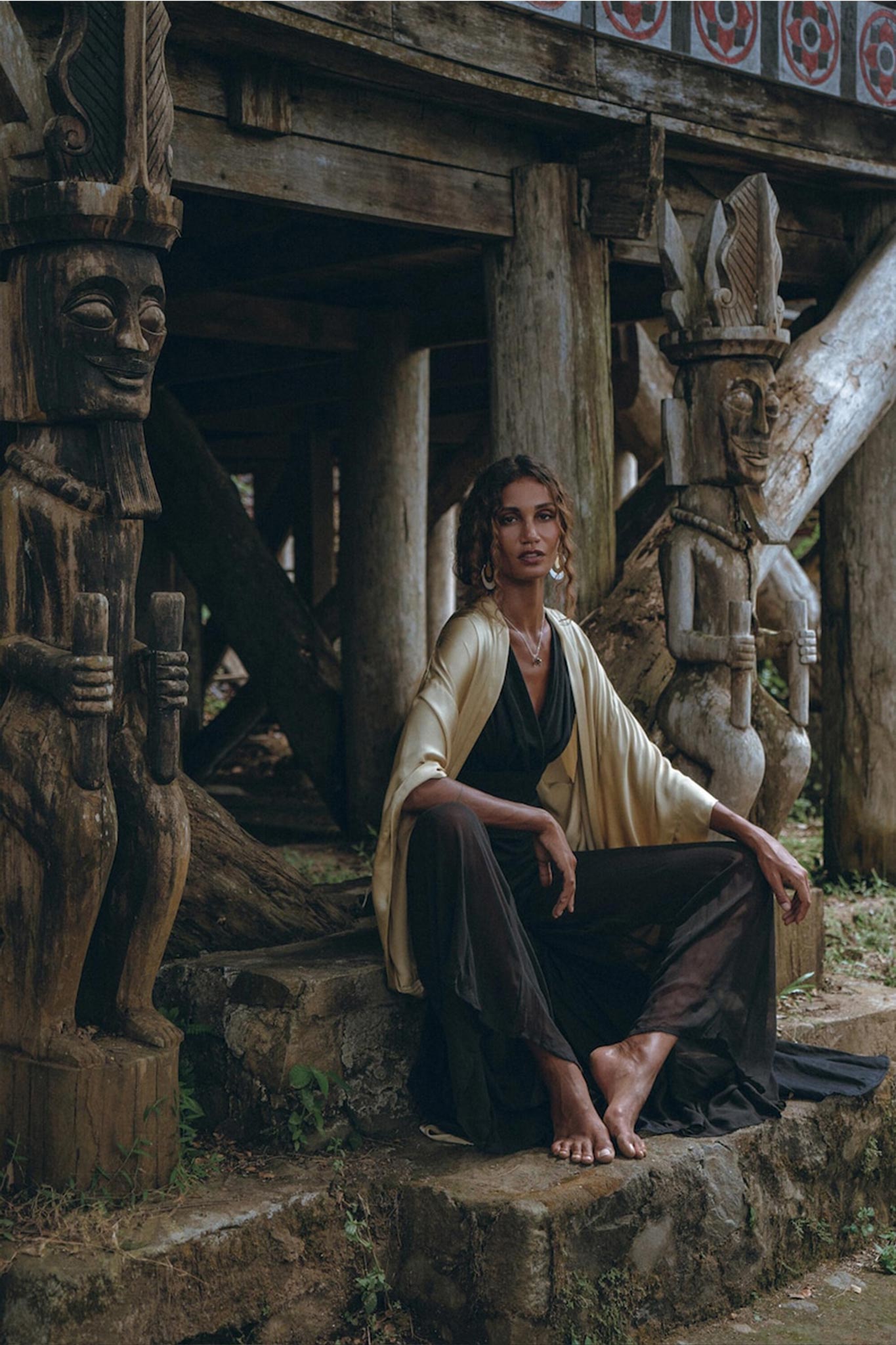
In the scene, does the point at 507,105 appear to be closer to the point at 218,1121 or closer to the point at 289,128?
the point at 289,128

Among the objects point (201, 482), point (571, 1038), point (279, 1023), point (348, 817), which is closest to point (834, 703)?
point (348, 817)

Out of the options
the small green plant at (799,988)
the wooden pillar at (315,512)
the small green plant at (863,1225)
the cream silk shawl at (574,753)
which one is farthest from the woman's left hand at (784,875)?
the wooden pillar at (315,512)

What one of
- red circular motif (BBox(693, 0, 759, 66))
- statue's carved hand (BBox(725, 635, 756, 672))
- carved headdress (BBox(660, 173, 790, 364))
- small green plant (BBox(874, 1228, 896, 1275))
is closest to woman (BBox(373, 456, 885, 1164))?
small green plant (BBox(874, 1228, 896, 1275))

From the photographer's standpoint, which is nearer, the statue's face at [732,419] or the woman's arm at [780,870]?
the woman's arm at [780,870]

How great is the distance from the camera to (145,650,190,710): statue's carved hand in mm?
3670

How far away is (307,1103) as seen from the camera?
399 centimetres

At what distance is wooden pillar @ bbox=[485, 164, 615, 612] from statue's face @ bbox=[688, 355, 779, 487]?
69 centimetres

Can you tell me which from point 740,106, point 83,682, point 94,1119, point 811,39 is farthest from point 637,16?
point 94,1119

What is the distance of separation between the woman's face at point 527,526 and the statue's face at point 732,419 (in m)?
1.12

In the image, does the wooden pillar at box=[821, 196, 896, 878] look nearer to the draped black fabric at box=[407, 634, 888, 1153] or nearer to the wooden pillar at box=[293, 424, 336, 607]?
the draped black fabric at box=[407, 634, 888, 1153]

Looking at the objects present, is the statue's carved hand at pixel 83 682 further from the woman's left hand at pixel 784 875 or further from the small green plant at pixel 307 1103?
the woman's left hand at pixel 784 875

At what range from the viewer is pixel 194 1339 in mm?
→ 3492

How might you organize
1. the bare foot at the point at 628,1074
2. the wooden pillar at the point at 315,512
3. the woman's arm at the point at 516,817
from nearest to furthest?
the bare foot at the point at 628,1074
the woman's arm at the point at 516,817
the wooden pillar at the point at 315,512

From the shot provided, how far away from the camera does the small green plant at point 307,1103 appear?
398cm
